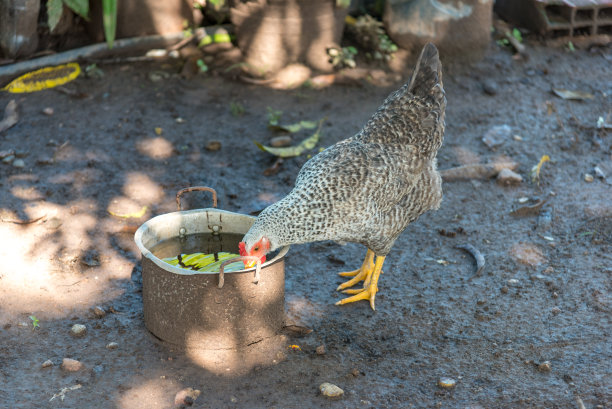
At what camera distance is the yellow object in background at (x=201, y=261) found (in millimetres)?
3721

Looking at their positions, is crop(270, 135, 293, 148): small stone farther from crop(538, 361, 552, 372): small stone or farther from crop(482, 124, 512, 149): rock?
crop(538, 361, 552, 372): small stone

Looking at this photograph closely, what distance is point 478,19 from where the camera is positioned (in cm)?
689

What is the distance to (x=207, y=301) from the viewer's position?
11.1 feet

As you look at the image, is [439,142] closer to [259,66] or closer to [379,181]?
→ [379,181]

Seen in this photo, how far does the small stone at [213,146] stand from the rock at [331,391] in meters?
2.81

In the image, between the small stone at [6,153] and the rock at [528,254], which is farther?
the small stone at [6,153]

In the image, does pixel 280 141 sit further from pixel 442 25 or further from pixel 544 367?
pixel 544 367

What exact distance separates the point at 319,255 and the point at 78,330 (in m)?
1.73

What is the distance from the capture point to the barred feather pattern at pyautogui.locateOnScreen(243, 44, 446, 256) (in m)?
3.47

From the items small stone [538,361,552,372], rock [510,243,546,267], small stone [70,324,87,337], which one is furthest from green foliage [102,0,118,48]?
small stone [538,361,552,372]

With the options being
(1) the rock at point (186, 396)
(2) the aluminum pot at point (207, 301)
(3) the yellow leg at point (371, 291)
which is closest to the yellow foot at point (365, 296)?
(3) the yellow leg at point (371, 291)

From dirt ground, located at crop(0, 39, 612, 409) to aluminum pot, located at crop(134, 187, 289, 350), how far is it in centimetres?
14

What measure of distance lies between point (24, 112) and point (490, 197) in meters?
4.18

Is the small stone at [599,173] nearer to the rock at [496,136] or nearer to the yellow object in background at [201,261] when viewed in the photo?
the rock at [496,136]
